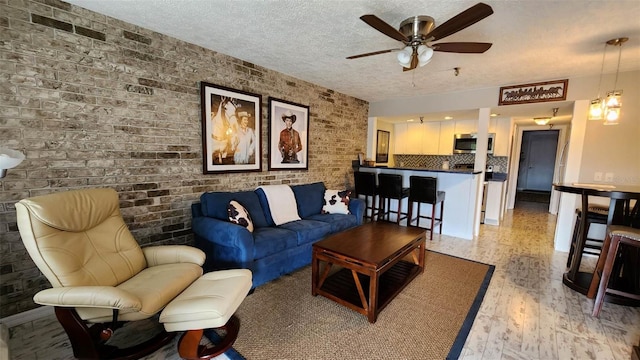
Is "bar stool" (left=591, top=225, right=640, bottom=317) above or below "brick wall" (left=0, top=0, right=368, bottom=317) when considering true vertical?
below

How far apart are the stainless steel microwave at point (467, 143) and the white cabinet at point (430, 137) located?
40cm

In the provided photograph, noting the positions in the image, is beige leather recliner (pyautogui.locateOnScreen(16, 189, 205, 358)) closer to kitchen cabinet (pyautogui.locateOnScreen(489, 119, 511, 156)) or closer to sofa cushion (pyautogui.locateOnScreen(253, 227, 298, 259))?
sofa cushion (pyautogui.locateOnScreen(253, 227, 298, 259))

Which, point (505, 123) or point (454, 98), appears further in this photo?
point (505, 123)

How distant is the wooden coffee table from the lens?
2.08m

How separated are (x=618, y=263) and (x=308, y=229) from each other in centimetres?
311

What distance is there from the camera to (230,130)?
3.19 metres

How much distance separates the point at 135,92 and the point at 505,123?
6.35 m

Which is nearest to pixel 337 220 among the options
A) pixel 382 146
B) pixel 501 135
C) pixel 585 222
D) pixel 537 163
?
pixel 585 222

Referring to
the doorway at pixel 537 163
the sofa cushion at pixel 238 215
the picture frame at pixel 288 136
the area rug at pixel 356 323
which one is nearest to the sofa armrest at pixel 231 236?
the sofa cushion at pixel 238 215

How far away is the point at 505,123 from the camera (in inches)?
212

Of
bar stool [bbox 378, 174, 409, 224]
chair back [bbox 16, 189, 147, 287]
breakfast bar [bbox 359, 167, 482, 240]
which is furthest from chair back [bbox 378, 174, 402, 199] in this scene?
chair back [bbox 16, 189, 147, 287]

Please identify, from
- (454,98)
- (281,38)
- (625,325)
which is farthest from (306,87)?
(625,325)

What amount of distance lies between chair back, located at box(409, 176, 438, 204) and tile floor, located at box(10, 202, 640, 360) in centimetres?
112

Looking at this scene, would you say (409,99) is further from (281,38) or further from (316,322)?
(316,322)
